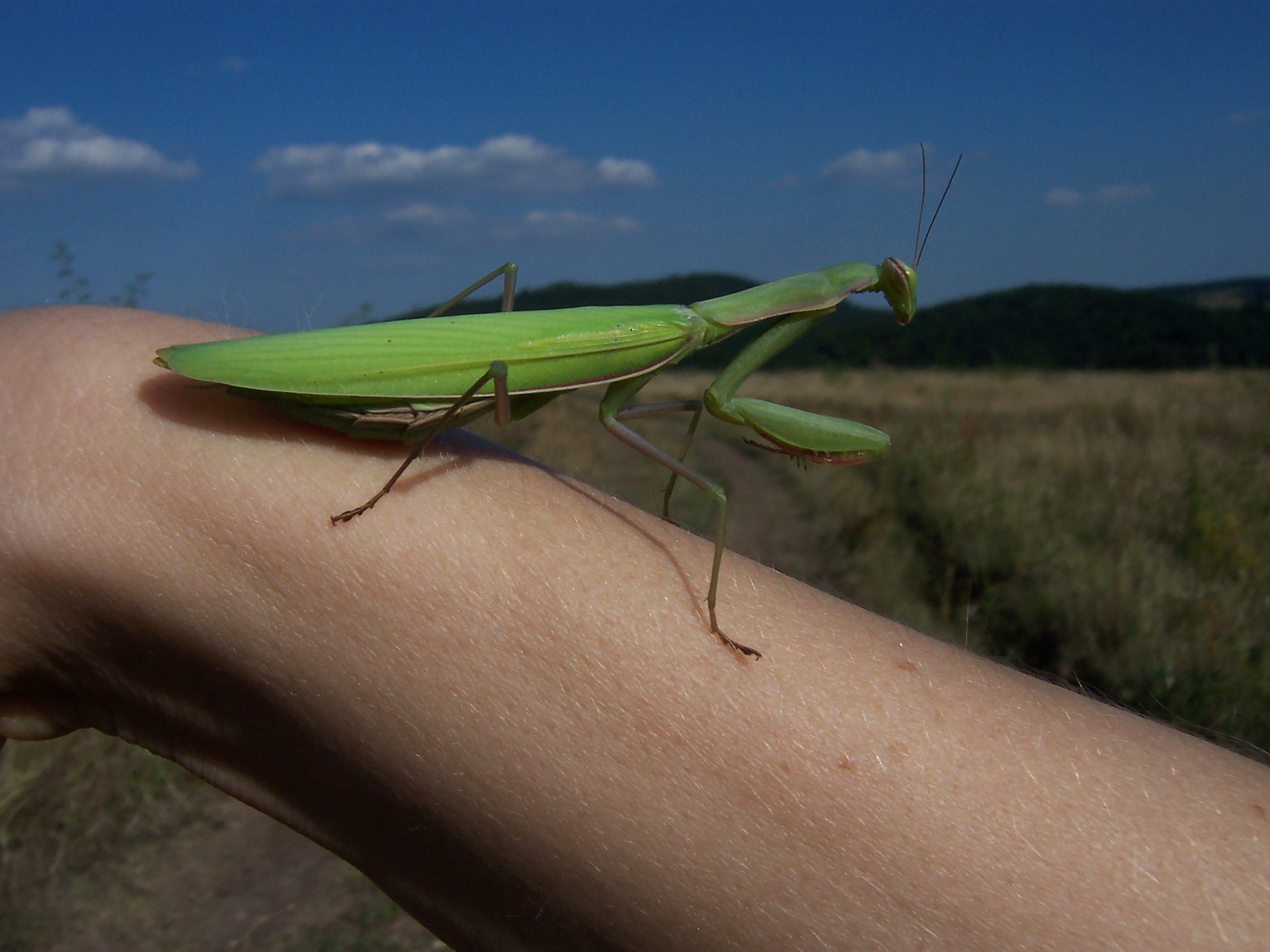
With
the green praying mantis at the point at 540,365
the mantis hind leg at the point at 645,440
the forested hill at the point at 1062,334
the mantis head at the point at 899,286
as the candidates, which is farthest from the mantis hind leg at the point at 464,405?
the forested hill at the point at 1062,334

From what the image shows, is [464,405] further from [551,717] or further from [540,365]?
[551,717]

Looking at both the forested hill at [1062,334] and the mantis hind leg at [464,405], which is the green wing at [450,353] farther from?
the forested hill at [1062,334]

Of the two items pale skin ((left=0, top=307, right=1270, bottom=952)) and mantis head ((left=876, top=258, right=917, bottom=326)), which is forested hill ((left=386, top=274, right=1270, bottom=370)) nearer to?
mantis head ((left=876, top=258, right=917, bottom=326))

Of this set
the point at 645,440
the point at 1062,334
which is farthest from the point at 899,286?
the point at 1062,334

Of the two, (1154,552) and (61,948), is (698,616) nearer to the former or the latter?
(61,948)

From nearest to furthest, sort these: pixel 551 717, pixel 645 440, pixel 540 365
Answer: pixel 551 717, pixel 540 365, pixel 645 440

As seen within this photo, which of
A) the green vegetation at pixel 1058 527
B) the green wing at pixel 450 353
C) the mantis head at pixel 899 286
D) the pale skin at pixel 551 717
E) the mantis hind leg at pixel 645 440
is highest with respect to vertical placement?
the mantis head at pixel 899 286

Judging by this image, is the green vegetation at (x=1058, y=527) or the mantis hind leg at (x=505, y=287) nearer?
the mantis hind leg at (x=505, y=287)
